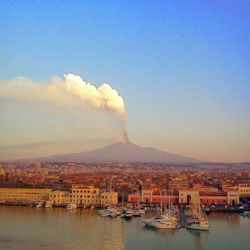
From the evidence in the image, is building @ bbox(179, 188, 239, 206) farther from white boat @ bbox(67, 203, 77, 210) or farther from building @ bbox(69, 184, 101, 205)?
white boat @ bbox(67, 203, 77, 210)

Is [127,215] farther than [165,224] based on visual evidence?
Yes

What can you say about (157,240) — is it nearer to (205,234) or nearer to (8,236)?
(205,234)

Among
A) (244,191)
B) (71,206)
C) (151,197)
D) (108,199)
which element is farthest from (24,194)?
(244,191)

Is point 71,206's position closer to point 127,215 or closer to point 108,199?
point 108,199

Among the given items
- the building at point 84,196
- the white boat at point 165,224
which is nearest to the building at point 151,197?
the building at point 84,196

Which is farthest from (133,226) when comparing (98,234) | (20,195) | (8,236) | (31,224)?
(20,195)

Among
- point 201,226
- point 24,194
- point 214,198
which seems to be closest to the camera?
point 201,226
